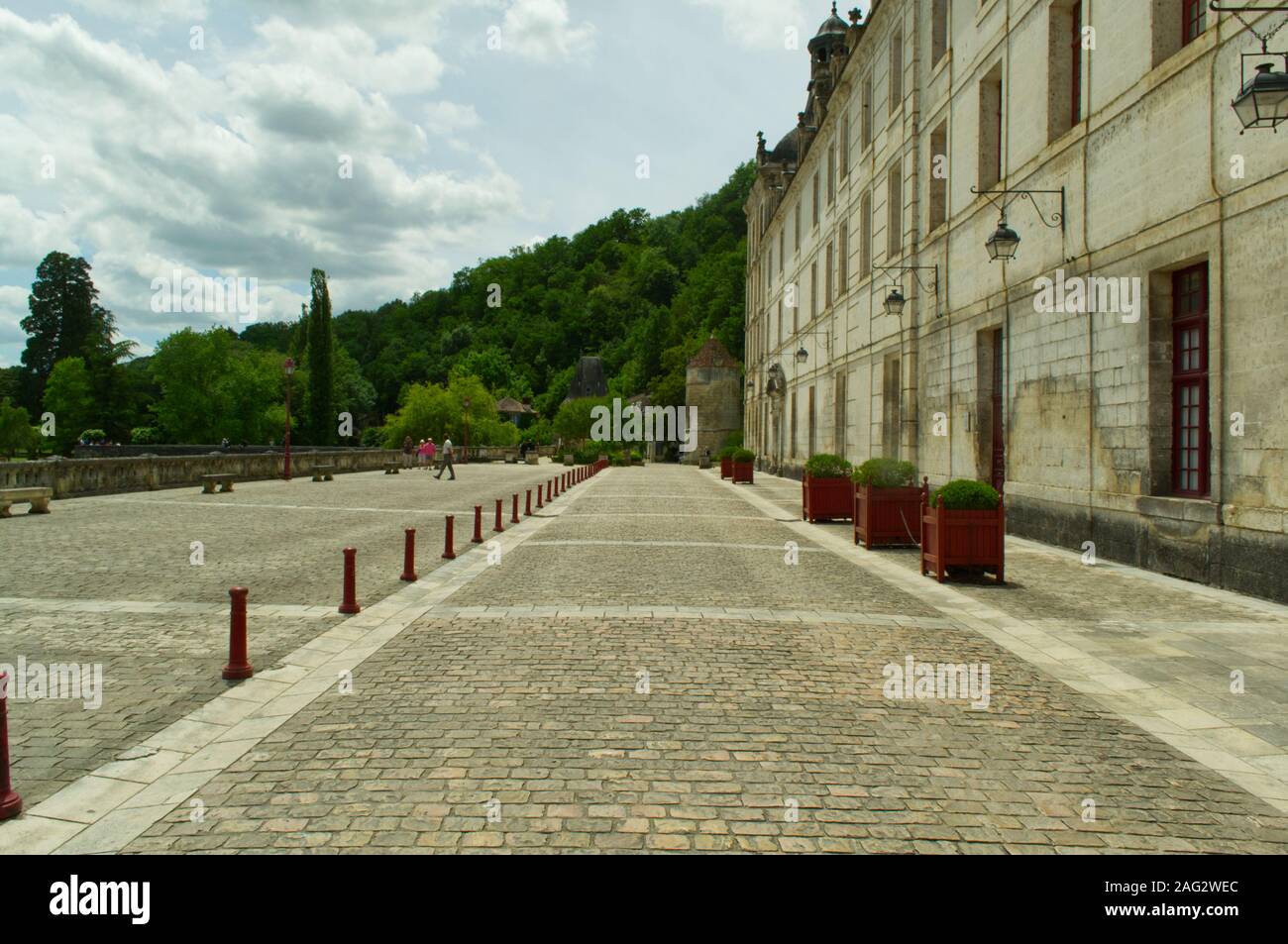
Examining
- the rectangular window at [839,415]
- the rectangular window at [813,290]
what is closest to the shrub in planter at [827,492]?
the rectangular window at [839,415]

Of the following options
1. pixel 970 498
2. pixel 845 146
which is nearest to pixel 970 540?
pixel 970 498

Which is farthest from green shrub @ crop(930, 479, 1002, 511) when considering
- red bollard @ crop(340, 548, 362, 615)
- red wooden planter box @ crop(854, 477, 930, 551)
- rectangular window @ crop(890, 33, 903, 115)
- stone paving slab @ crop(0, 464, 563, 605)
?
rectangular window @ crop(890, 33, 903, 115)

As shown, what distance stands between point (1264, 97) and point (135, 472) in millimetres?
26259

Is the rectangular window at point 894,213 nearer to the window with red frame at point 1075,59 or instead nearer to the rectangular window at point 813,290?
the window with red frame at point 1075,59

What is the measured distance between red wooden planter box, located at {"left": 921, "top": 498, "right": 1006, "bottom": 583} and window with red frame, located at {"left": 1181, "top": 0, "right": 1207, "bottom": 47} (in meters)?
6.63

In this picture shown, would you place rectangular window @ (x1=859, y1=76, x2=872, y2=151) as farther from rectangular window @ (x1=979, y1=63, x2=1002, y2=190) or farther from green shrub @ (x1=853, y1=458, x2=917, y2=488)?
green shrub @ (x1=853, y1=458, x2=917, y2=488)

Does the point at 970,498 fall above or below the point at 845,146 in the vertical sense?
below

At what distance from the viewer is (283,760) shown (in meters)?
4.52

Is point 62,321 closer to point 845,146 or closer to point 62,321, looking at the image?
point 62,321

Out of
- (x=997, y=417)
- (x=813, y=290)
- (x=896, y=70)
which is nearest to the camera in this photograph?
(x=997, y=417)

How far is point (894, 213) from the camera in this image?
979 inches

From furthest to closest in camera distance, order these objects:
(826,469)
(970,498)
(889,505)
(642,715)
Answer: (826,469) < (889,505) < (970,498) < (642,715)

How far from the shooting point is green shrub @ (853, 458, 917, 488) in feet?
47.9

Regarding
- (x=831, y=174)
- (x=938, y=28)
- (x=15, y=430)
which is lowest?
(x=15, y=430)
